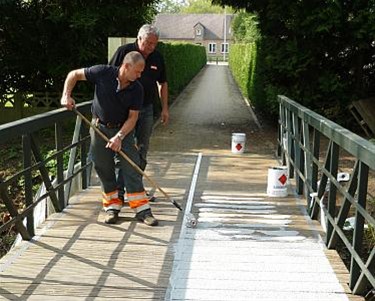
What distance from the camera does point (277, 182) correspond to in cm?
634

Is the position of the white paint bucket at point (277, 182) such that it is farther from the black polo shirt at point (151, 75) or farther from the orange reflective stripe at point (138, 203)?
the orange reflective stripe at point (138, 203)

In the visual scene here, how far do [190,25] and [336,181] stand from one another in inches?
3547

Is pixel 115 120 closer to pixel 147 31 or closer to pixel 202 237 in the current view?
pixel 147 31

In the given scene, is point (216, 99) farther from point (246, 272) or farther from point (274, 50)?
point (246, 272)

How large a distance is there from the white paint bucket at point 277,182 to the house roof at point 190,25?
275ft

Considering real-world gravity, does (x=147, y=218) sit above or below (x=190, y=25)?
below

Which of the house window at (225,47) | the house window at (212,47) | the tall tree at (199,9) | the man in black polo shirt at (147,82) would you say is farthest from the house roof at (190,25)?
the man in black polo shirt at (147,82)

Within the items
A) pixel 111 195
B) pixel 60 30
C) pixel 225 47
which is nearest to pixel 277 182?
pixel 111 195

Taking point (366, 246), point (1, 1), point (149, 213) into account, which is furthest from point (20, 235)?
point (1, 1)

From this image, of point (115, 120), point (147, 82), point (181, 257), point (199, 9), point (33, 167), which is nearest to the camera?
point (181, 257)

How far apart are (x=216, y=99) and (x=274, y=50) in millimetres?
9216

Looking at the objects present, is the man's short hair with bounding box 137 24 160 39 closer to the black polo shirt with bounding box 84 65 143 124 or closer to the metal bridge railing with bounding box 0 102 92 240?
the black polo shirt with bounding box 84 65 143 124

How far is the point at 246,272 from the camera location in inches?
163

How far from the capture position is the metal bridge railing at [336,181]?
3586mm
